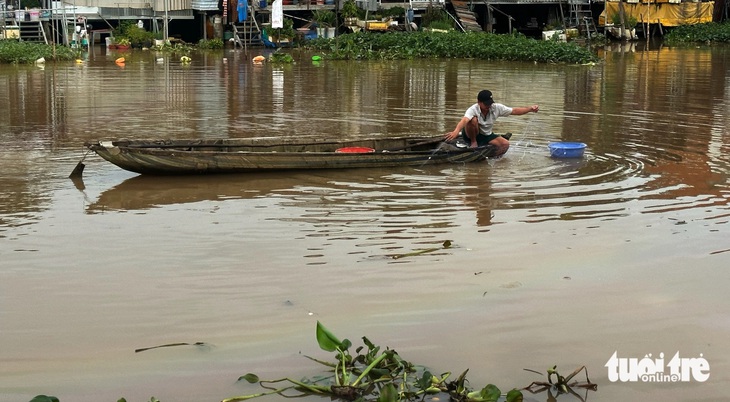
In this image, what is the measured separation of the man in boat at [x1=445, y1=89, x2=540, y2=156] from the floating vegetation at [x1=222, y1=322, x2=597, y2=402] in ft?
17.1

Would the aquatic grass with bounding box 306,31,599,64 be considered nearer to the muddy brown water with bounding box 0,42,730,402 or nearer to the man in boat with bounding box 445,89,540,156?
the muddy brown water with bounding box 0,42,730,402

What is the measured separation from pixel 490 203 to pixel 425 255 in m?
1.74

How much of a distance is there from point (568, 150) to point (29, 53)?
1704cm

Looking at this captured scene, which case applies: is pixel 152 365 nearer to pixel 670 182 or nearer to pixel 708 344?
pixel 708 344

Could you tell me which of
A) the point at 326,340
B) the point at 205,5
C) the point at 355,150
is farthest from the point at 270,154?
the point at 205,5

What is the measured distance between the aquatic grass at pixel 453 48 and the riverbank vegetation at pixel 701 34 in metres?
8.32

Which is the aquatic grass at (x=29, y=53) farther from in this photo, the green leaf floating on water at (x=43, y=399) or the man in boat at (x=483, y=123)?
the green leaf floating on water at (x=43, y=399)

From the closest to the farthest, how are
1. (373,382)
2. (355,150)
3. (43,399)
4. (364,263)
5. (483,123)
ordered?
(43,399), (373,382), (364,263), (355,150), (483,123)

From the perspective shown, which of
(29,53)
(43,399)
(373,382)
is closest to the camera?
(43,399)

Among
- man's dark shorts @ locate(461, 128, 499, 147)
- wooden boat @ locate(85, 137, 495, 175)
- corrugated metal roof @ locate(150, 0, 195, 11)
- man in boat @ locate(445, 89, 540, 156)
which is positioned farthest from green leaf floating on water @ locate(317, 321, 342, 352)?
corrugated metal roof @ locate(150, 0, 195, 11)

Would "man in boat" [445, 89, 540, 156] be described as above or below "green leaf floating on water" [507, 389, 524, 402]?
above

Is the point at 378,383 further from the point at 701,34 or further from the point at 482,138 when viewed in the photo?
the point at 701,34

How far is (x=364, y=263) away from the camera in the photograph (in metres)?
6.34

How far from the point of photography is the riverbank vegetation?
3172cm
